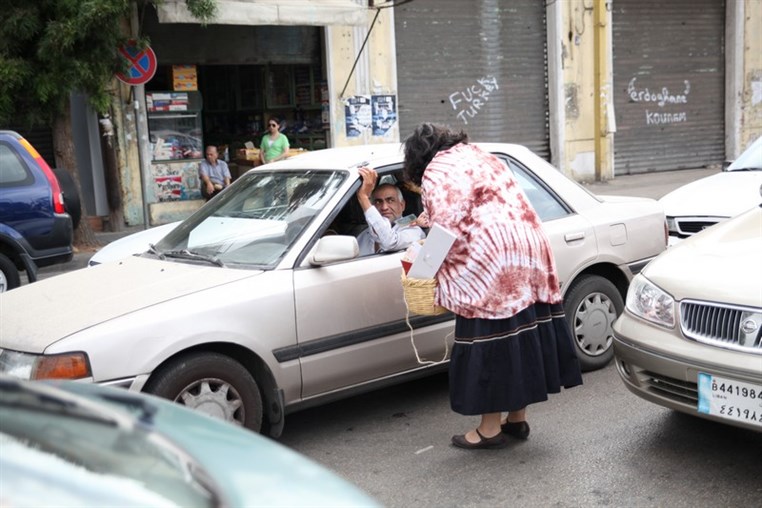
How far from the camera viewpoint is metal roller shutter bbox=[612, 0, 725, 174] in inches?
734

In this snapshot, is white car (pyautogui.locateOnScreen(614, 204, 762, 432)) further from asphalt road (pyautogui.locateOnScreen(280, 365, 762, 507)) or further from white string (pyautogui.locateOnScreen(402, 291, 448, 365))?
white string (pyautogui.locateOnScreen(402, 291, 448, 365))

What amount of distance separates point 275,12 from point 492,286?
Result: 9735mm

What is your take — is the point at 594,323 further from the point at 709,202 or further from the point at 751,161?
the point at 751,161

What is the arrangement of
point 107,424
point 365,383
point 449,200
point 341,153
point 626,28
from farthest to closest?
1. point 626,28
2. point 341,153
3. point 365,383
4. point 449,200
5. point 107,424

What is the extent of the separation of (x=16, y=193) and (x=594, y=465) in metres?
6.81

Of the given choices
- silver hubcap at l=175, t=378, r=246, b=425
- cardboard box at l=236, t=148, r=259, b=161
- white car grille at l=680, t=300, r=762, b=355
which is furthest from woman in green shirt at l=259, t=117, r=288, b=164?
white car grille at l=680, t=300, r=762, b=355

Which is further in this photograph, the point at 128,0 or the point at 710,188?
the point at 128,0

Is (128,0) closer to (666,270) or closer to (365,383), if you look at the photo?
(365,383)

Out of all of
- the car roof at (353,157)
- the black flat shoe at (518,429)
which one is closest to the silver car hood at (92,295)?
the car roof at (353,157)

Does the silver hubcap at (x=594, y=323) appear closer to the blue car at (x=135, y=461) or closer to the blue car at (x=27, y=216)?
the blue car at (x=135, y=461)

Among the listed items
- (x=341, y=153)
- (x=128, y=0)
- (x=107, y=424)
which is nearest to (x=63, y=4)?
(x=128, y=0)

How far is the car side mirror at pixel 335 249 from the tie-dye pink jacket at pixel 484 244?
1.49 ft

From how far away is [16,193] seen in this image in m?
8.82

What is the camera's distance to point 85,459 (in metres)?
1.84
